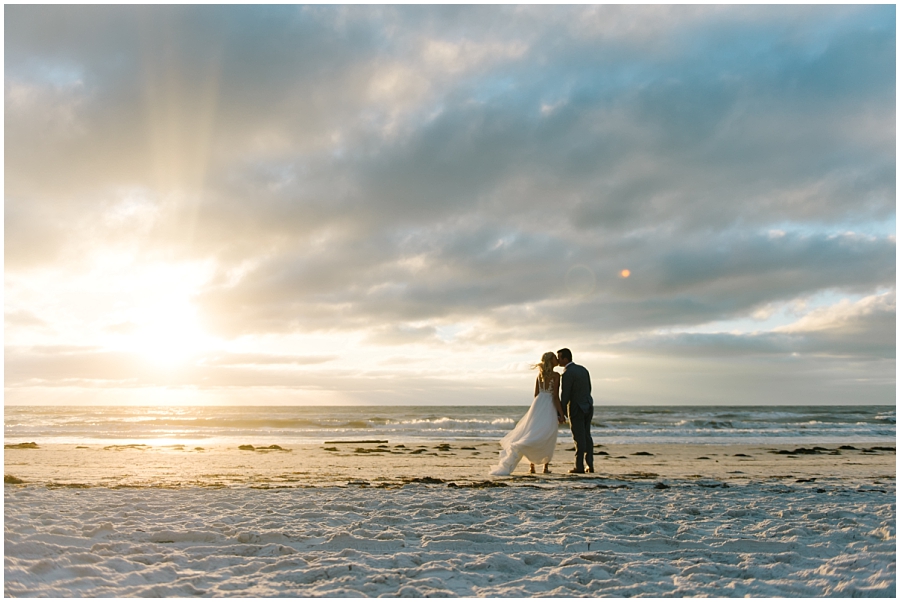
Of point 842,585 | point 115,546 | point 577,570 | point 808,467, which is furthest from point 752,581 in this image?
point 808,467

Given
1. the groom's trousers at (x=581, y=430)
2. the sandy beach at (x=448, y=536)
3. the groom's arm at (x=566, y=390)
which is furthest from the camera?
the groom's arm at (x=566, y=390)

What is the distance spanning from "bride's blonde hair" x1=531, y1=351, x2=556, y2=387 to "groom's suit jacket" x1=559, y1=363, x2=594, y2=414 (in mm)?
246

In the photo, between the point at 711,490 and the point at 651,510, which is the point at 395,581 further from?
the point at 711,490

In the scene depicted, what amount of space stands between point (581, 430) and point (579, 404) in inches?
17.2

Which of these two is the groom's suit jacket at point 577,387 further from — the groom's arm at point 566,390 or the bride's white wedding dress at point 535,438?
the bride's white wedding dress at point 535,438

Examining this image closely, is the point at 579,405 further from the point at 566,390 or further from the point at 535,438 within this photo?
the point at 535,438

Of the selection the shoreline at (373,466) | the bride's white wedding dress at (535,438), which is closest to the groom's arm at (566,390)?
the bride's white wedding dress at (535,438)

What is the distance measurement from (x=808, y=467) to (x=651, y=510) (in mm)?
8347

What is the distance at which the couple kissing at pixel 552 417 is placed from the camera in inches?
392

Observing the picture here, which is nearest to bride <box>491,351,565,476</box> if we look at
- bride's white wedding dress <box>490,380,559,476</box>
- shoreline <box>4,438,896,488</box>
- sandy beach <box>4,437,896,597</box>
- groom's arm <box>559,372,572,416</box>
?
bride's white wedding dress <box>490,380,559,476</box>

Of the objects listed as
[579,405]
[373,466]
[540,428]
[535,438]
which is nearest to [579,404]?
[579,405]

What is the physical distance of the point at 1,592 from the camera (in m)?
3.72

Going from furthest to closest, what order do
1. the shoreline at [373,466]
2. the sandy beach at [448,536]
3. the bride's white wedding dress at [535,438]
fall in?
1. the bride's white wedding dress at [535,438]
2. the shoreline at [373,466]
3. the sandy beach at [448,536]

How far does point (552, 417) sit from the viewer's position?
33.0 feet
